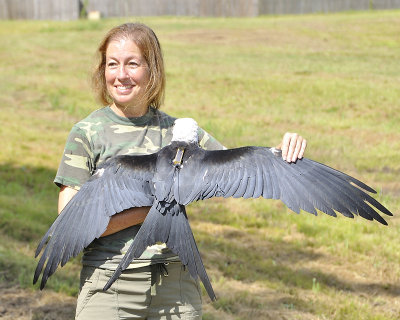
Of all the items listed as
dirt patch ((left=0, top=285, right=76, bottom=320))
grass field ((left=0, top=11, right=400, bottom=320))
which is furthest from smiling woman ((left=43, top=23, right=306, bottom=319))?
dirt patch ((left=0, top=285, right=76, bottom=320))

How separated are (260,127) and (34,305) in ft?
16.0

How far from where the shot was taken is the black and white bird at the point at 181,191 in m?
2.36

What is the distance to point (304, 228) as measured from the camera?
230 inches

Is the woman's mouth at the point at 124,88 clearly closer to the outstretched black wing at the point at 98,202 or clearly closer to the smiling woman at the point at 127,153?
the smiling woman at the point at 127,153

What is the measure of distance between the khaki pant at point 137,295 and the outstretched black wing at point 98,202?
0.48ft

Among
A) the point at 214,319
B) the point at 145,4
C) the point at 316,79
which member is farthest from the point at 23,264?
the point at 145,4

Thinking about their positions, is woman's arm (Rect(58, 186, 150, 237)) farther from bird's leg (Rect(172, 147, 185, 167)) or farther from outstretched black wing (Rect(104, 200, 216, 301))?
bird's leg (Rect(172, 147, 185, 167))

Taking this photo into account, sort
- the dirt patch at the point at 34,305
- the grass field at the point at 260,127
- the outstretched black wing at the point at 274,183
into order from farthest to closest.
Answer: the grass field at the point at 260,127, the dirt patch at the point at 34,305, the outstretched black wing at the point at 274,183

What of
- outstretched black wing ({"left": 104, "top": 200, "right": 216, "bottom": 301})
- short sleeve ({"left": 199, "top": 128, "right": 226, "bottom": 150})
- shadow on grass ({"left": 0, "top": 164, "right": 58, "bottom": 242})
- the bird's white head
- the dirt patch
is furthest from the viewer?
shadow on grass ({"left": 0, "top": 164, "right": 58, "bottom": 242})

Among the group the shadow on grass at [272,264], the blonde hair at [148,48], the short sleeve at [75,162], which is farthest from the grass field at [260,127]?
the short sleeve at [75,162]

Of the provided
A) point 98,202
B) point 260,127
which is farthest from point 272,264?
point 260,127

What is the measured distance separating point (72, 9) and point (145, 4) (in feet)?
6.14

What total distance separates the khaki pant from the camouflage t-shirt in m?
0.05

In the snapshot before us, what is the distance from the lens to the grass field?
4805 mm
